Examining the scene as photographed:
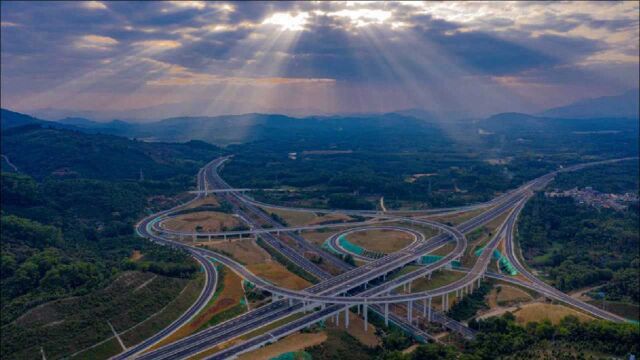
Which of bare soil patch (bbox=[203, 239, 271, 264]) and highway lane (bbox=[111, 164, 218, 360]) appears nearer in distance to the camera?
highway lane (bbox=[111, 164, 218, 360])

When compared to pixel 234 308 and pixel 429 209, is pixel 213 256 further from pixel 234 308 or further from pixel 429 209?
pixel 429 209

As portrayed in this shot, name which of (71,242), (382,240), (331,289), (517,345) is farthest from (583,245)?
(71,242)

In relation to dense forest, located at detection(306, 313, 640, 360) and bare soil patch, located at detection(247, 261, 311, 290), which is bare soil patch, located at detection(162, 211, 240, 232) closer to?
bare soil patch, located at detection(247, 261, 311, 290)

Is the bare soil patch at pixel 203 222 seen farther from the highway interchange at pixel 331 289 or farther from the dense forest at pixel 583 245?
the dense forest at pixel 583 245

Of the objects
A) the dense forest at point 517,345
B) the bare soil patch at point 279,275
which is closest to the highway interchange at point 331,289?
the bare soil patch at point 279,275

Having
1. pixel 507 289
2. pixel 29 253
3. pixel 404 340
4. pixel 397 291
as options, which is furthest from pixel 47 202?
pixel 507 289

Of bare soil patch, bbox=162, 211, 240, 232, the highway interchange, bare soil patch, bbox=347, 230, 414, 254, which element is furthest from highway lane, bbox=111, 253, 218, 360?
bare soil patch, bbox=347, 230, 414, 254

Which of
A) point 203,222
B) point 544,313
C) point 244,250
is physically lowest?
point 544,313

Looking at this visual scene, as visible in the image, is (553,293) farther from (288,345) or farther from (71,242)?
(71,242)
